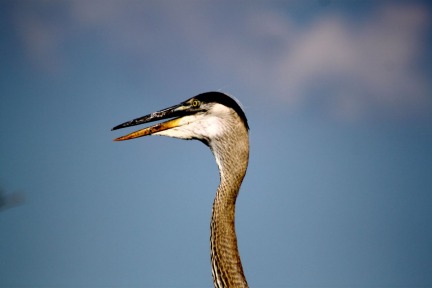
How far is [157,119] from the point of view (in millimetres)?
4523

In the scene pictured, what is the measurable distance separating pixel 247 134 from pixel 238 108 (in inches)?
12.3

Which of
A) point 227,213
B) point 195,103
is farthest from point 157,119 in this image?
point 227,213

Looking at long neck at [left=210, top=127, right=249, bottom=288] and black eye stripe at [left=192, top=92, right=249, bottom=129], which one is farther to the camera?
black eye stripe at [left=192, top=92, right=249, bottom=129]

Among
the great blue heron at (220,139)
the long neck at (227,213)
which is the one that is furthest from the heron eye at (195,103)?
the long neck at (227,213)

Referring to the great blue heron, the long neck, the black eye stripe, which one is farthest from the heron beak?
the long neck

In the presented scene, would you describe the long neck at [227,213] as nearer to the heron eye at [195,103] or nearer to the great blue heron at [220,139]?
the great blue heron at [220,139]

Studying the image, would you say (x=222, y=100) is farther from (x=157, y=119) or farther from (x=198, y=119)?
(x=157, y=119)

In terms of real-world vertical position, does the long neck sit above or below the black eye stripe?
below

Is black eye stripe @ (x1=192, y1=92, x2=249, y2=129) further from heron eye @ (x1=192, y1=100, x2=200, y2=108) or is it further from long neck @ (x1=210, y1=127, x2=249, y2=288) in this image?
long neck @ (x1=210, y1=127, x2=249, y2=288)

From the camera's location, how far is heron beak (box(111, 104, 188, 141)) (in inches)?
177

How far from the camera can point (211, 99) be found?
4.41 meters

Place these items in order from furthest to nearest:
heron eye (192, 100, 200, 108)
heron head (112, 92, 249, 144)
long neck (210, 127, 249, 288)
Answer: heron eye (192, 100, 200, 108)
heron head (112, 92, 249, 144)
long neck (210, 127, 249, 288)

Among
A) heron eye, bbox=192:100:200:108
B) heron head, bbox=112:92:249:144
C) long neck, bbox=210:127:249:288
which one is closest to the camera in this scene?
long neck, bbox=210:127:249:288

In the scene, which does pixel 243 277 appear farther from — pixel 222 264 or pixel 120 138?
pixel 120 138
